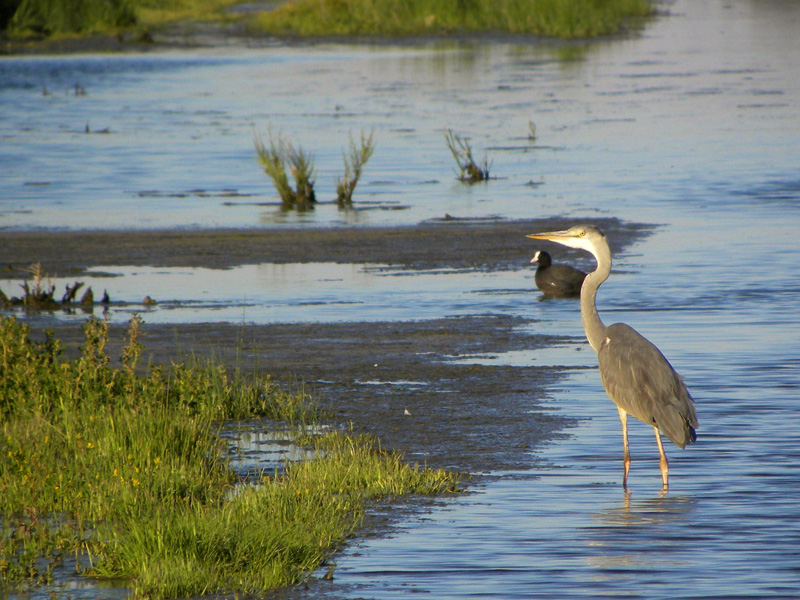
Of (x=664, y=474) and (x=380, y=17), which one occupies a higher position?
(x=380, y=17)

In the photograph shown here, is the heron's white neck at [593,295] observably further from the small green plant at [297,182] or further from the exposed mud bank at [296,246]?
the small green plant at [297,182]

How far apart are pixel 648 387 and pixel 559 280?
6.23 meters

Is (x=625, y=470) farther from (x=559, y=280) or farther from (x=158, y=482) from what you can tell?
(x=559, y=280)

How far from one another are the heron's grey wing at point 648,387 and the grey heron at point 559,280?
567cm

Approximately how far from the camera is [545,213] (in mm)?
20594

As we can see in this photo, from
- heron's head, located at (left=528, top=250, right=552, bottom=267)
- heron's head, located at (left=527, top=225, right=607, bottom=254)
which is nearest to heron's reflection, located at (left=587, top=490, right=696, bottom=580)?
A: heron's head, located at (left=527, top=225, right=607, bottom=254)

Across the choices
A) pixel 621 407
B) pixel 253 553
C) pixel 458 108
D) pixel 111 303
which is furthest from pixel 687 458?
pixel 458 108

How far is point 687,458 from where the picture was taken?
9000 mm

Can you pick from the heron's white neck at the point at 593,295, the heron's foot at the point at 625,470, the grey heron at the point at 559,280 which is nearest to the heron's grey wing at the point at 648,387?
the heron's foot at the point at 625,470

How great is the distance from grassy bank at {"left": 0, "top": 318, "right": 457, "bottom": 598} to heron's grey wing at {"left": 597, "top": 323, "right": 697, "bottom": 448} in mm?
1268

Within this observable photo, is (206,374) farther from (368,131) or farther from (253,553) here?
(368,131)

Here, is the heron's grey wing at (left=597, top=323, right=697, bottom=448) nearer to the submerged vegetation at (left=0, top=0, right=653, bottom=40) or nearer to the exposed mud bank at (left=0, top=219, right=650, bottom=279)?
the exposed mud bank at (left=0, top=219, right=650, bottom=279)

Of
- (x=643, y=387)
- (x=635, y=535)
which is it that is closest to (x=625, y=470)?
(x=643, y=387)

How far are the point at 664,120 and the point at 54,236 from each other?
17803 millimetres
